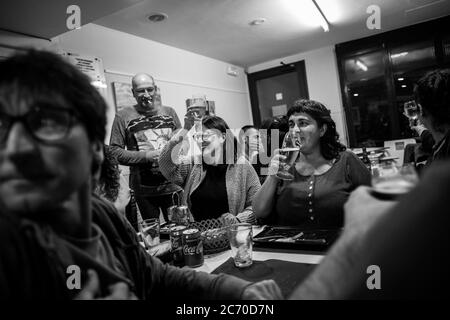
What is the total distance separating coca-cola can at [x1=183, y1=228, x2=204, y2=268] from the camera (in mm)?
1040

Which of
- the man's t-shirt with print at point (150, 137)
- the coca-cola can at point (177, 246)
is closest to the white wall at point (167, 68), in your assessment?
the man's t-shirt with print at point (150, 137)

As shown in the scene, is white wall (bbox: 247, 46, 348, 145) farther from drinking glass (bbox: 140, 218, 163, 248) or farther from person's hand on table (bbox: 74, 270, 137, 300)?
person's hand on table (bbox: 74, 270, 137, 300)

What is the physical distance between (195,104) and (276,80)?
15.9 ft

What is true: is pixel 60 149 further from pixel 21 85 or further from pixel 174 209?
pixel 174 209

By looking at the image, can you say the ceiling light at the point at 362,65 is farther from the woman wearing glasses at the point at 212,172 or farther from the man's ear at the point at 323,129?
the man's ear at the point at 323,129

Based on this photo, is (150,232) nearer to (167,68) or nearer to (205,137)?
(205,137)

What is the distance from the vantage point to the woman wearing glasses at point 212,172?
193 cm

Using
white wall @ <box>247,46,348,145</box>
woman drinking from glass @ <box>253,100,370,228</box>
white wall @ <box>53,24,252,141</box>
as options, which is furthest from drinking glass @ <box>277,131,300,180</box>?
white wall @ <box>247,46,348,145</box>

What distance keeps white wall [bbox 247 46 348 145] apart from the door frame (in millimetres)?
80

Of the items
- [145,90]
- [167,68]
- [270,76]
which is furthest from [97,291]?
[270,76]

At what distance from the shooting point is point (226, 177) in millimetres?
1978

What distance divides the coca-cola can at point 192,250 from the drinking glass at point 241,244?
0.39 feet

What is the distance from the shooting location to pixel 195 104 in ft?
5.33

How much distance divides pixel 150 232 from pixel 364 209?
1.04 metres
